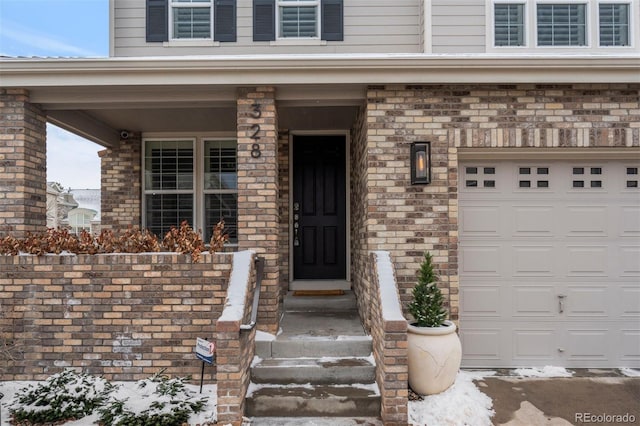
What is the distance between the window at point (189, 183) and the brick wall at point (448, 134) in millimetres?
2860

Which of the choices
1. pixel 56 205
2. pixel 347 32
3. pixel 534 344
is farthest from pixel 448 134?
pixel 56 205

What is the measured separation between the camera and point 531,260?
464 centimetres

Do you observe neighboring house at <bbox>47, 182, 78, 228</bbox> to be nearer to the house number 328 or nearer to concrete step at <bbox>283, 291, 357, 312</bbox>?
concrete step at <bbox>283, 291, 357, 312</bbox>

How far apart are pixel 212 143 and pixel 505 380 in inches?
202

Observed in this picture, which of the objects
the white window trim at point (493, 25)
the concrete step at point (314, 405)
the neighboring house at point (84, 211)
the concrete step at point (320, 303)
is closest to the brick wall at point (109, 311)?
the concrete step at point (314, 405)

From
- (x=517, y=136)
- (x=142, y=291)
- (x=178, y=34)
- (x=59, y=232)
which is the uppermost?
(x=178, y=34)

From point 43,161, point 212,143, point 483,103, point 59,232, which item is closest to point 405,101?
point 483,103

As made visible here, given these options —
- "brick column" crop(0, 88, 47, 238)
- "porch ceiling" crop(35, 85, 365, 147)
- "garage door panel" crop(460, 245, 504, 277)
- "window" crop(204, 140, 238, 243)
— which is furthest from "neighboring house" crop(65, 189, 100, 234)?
"garage door panel" crop(460, 245, 504, 277)

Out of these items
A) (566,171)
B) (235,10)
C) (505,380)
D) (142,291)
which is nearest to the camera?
(142,291)

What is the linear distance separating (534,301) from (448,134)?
212 cm

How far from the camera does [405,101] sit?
4398 mm

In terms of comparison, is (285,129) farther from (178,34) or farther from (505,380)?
(505,380)

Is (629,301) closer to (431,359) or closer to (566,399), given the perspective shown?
(566,399)

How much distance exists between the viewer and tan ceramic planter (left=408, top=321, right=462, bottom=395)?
3.75 meters
